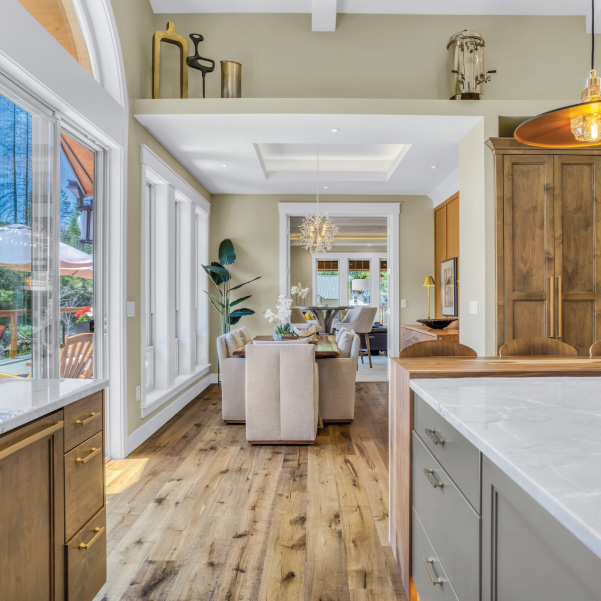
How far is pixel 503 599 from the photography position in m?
0.90

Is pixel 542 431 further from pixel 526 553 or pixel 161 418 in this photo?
pixel 161 418

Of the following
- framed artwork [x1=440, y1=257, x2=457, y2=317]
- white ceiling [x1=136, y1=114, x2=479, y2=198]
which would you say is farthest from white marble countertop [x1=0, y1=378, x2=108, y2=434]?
framed artwork [x1=440, y1=257, x2=457, y2=317]

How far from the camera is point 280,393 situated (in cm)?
342

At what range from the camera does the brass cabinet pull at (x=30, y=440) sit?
1.08 m

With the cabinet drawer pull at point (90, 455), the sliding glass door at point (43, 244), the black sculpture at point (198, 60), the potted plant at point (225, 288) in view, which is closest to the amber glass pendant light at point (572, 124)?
the cabinet drawer pull at point (90, 455)

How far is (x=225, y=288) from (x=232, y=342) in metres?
2.14

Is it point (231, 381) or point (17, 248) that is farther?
point (231, 381)

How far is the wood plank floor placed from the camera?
69.7 inches

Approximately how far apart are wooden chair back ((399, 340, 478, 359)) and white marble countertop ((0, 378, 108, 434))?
4.77 feet

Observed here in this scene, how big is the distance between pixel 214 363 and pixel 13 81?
450cm

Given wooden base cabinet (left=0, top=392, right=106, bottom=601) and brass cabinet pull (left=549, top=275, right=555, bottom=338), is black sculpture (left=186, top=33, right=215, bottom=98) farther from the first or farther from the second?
brass cabinet pull (left=549, top=275, right=555, bottom=338)

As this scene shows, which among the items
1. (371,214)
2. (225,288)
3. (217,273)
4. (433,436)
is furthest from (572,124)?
(225,288)

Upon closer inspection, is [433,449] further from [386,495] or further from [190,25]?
[190,25]

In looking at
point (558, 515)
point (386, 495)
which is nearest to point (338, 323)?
point (386, 495)
